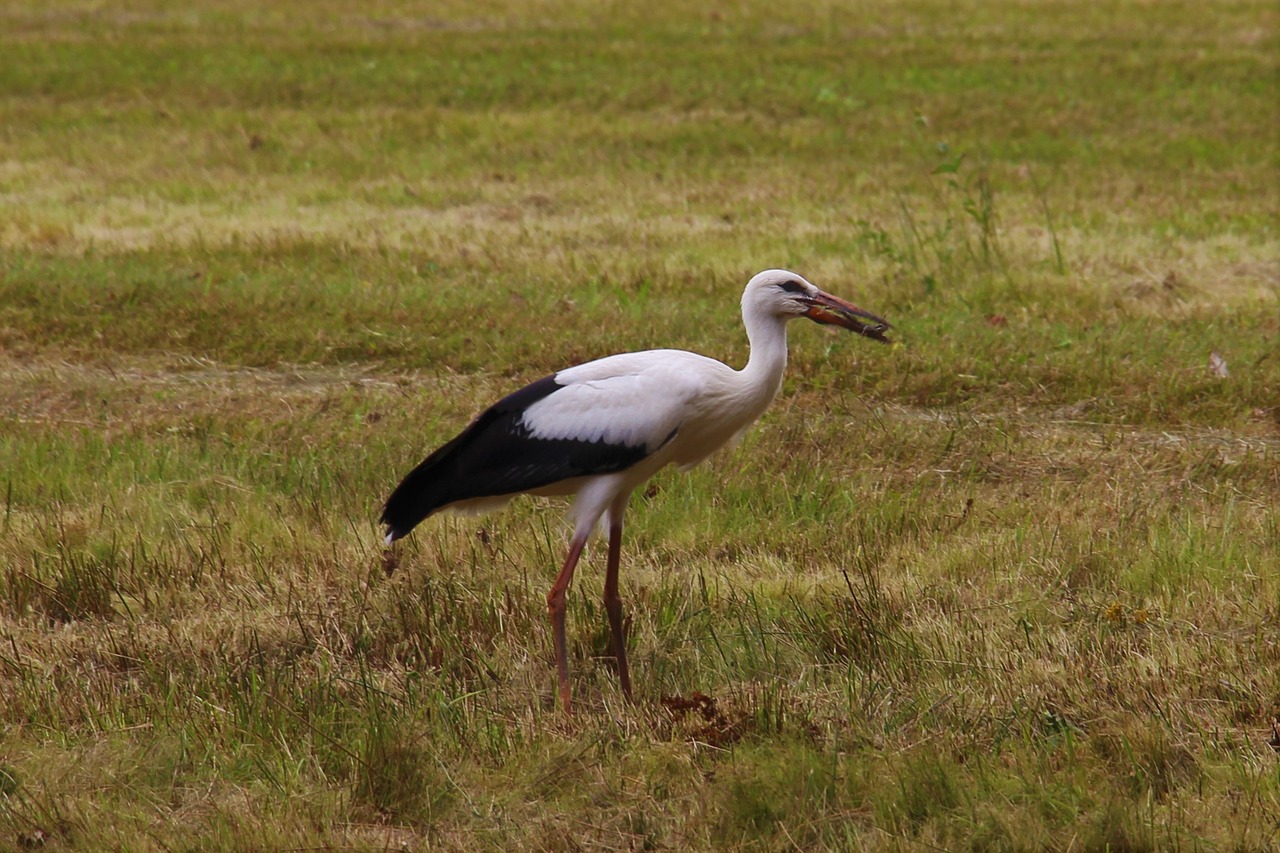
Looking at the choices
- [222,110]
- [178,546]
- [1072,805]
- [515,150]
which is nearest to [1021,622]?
[1072,805]

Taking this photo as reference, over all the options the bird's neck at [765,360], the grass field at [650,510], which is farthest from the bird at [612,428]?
the grass field at [650,510]

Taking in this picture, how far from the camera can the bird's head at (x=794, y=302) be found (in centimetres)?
494

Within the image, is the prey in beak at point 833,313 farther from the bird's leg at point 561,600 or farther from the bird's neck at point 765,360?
the bird's leg at point 561,600

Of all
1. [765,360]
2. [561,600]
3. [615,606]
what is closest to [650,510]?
[615,606]

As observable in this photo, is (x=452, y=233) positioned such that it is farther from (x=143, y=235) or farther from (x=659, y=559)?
(x=659, y=559)

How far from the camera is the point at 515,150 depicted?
16.3 metres

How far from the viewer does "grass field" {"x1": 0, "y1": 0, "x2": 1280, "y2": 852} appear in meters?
4.02

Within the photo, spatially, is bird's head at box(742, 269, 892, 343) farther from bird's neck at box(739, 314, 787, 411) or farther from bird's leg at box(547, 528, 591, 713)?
bird's leg at box(547, 528, 591, 713)

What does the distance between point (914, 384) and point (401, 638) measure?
389cm

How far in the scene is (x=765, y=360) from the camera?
4895 millimetres

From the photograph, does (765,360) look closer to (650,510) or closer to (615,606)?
(615,606)

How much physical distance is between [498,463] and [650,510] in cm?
136

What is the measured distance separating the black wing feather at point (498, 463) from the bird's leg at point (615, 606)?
33 cm

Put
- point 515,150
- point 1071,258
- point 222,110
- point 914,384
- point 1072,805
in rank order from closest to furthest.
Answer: point 1072,805 → point 914,384 → point 1071,258 → point 515,150 → point 222,110
